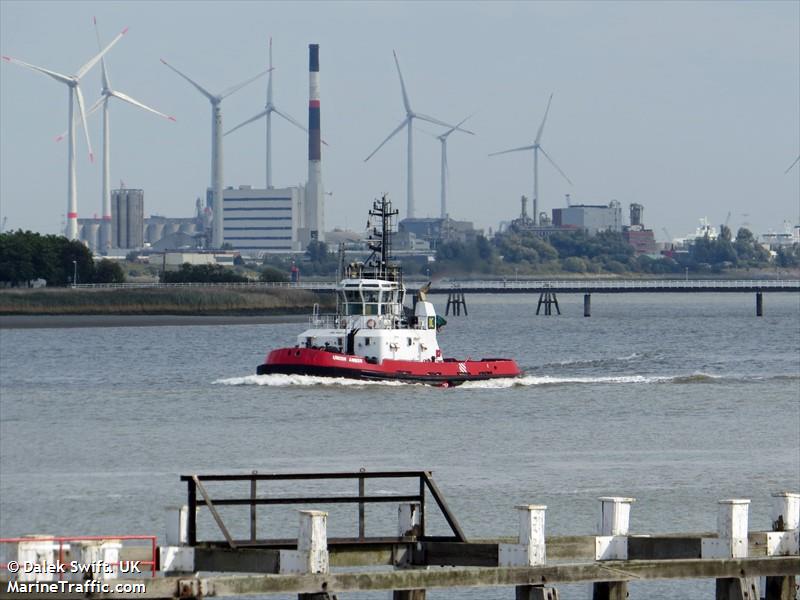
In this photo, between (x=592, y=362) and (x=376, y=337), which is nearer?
(x=376, y=337)

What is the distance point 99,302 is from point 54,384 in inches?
3931

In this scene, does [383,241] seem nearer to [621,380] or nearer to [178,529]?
[621,380]

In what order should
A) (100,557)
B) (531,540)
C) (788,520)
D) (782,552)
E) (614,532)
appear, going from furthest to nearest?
(788,520) → (782,552) → (614,532) → (531,540) → (100,557)

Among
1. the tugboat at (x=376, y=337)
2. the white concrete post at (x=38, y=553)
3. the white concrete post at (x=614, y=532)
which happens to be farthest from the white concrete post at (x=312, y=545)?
the tugboat at (x=376, y=337)

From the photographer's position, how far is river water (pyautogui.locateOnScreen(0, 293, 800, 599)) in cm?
3988

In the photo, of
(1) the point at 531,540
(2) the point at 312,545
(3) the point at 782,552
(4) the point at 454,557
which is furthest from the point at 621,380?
(2) the point at 312,545

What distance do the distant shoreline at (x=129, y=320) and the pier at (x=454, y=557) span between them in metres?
155

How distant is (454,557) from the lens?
62.8ft

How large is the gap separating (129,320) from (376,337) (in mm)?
108286

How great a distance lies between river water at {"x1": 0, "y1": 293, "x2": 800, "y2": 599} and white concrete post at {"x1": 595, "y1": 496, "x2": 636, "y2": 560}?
1102cm

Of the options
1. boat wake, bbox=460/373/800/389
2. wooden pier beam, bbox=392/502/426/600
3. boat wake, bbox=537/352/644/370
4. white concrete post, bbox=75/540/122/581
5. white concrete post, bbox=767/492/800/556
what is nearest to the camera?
white concrete post, bbox=75/540/122/581

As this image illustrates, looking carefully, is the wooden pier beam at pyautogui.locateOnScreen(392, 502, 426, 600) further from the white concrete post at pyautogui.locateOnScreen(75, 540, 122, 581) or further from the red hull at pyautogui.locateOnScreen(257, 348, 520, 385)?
the red hull at pyautogui.locateOnScreen(257, 348, 520, 385)

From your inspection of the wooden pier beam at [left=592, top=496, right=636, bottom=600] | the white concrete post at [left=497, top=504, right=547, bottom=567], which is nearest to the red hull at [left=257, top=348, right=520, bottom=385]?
the wooden pier beam at [left=592, top=496, right=636, bottom=600]

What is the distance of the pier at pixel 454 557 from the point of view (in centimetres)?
1711
